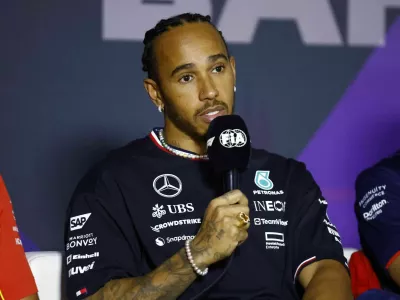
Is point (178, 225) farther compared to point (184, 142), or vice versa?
point (184, 142)

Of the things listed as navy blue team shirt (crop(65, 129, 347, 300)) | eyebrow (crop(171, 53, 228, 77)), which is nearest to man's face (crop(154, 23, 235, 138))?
eyebrow (crop(171, 53, 228, 77))

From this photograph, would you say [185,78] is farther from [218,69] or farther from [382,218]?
[382,218]

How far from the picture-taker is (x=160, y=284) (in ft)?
6.86

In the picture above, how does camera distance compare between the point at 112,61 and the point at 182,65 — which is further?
the point at 112,61

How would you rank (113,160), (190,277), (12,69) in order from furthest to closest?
(12,69) → (113,160) → (190,277)

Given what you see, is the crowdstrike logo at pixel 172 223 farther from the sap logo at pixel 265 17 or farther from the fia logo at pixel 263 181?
the sap logo at pixel 265 17

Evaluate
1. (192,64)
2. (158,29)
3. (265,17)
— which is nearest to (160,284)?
(192,64)

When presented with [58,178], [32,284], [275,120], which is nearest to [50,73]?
[58,178]

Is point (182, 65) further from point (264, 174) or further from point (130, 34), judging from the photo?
point (130, 34)

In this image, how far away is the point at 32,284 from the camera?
220 cm

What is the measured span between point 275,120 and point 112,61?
688mm

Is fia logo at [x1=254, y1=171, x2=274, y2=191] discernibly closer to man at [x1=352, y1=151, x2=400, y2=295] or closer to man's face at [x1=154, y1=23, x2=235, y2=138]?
man's face at [x1=154, y1=23, x2=235, y2=138]

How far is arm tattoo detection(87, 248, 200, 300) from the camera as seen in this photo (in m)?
2.07

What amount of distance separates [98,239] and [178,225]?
0.66ft
